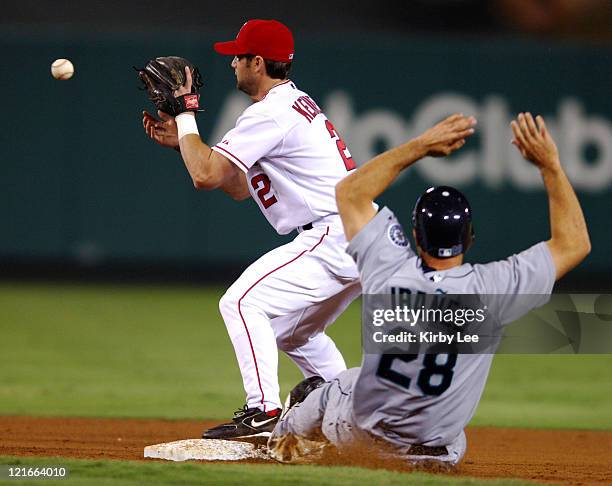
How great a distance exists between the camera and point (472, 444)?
6613 millimetres

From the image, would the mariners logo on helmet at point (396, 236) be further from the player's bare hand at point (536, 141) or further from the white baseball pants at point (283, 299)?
the white baseball pants at point (283, 299)

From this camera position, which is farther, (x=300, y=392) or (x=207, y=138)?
(x=207, y=138)

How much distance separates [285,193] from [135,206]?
28.1 ft

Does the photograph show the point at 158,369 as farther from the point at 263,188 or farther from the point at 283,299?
the point at 283,299

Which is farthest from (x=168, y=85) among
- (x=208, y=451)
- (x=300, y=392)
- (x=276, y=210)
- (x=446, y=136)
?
(x=446, y=136)

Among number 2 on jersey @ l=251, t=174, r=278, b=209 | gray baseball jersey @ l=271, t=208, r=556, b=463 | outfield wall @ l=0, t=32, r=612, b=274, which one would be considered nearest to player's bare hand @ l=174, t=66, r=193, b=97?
number 2 on jersey @ l=251, t=174, r=278, b=209

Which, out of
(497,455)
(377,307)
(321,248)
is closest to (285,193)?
(321,248)

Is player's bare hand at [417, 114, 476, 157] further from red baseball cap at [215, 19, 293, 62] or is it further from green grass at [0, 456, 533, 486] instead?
red baseball cap at [215, 19, 293, 62]

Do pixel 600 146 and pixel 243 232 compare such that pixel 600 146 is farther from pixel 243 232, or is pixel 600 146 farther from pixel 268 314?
pixel 268 314

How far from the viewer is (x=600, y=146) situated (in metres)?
13.8

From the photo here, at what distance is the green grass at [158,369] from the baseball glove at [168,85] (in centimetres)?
249

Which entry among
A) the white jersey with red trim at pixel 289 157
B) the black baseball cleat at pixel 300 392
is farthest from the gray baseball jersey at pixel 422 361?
Result: the white jersey with red trim at pixel 289 157

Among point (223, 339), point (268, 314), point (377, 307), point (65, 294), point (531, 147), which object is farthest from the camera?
point (65, 294)

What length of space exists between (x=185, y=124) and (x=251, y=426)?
4.98ft
